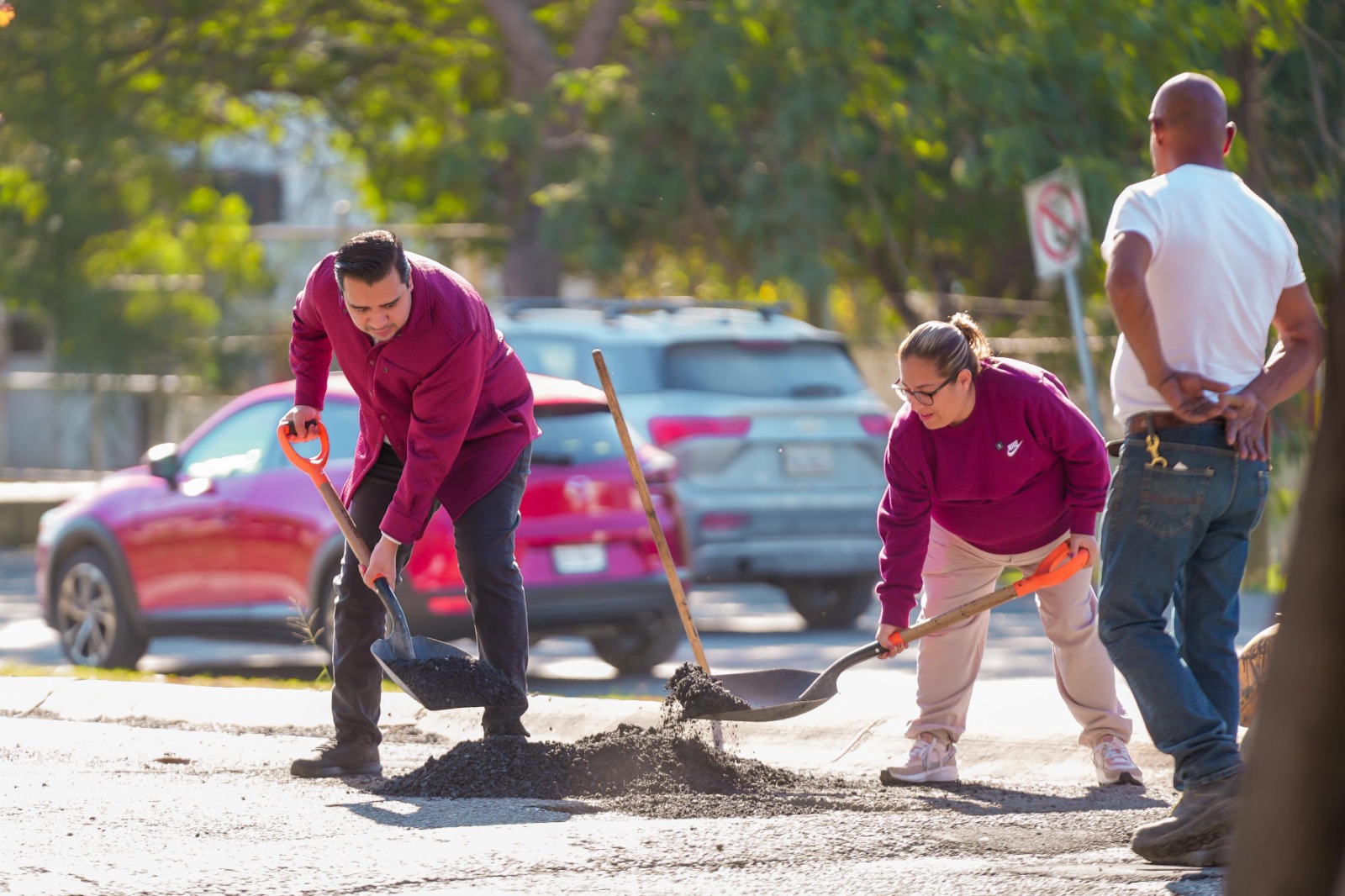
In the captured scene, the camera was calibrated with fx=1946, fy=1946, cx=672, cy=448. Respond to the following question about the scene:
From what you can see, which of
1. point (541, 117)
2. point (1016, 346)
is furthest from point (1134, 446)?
point (541, 117)

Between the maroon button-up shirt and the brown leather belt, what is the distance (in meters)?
1.96

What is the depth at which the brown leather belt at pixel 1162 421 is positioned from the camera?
4621 millimetres

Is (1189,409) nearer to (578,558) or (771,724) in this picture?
(771,724)

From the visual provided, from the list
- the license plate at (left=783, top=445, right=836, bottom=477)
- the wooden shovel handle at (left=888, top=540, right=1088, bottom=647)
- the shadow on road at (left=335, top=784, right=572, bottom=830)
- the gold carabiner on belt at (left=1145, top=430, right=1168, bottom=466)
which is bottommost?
the shadow on road at (left=335, top=784, right=572, bottom=830)

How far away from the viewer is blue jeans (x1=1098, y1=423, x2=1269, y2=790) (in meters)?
4.56

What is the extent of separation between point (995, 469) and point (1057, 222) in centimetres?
533

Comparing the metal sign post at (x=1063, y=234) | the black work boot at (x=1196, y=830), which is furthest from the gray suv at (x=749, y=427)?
the black work boot at (x=1196, y=830)

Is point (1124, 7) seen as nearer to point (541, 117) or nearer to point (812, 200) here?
point (812, 200)

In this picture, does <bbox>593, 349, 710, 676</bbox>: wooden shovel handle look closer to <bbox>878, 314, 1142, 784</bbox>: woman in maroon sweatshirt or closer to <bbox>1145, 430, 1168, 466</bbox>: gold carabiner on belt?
<bbox>878, 314, 1142, 784</bbox>: woman in maroon sweatshirt

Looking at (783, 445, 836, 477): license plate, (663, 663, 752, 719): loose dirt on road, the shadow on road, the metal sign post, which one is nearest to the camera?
the shadow on road

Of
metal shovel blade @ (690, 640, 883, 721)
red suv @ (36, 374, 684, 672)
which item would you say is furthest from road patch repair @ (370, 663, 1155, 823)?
red suv @ (36, 374, 684, 672)

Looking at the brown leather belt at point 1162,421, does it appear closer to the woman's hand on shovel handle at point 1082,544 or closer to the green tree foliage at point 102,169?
the woman's hand on shovel handle at point 1082,544

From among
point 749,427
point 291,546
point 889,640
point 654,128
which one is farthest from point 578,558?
point 654,128

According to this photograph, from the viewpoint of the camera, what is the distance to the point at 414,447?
221 inches
